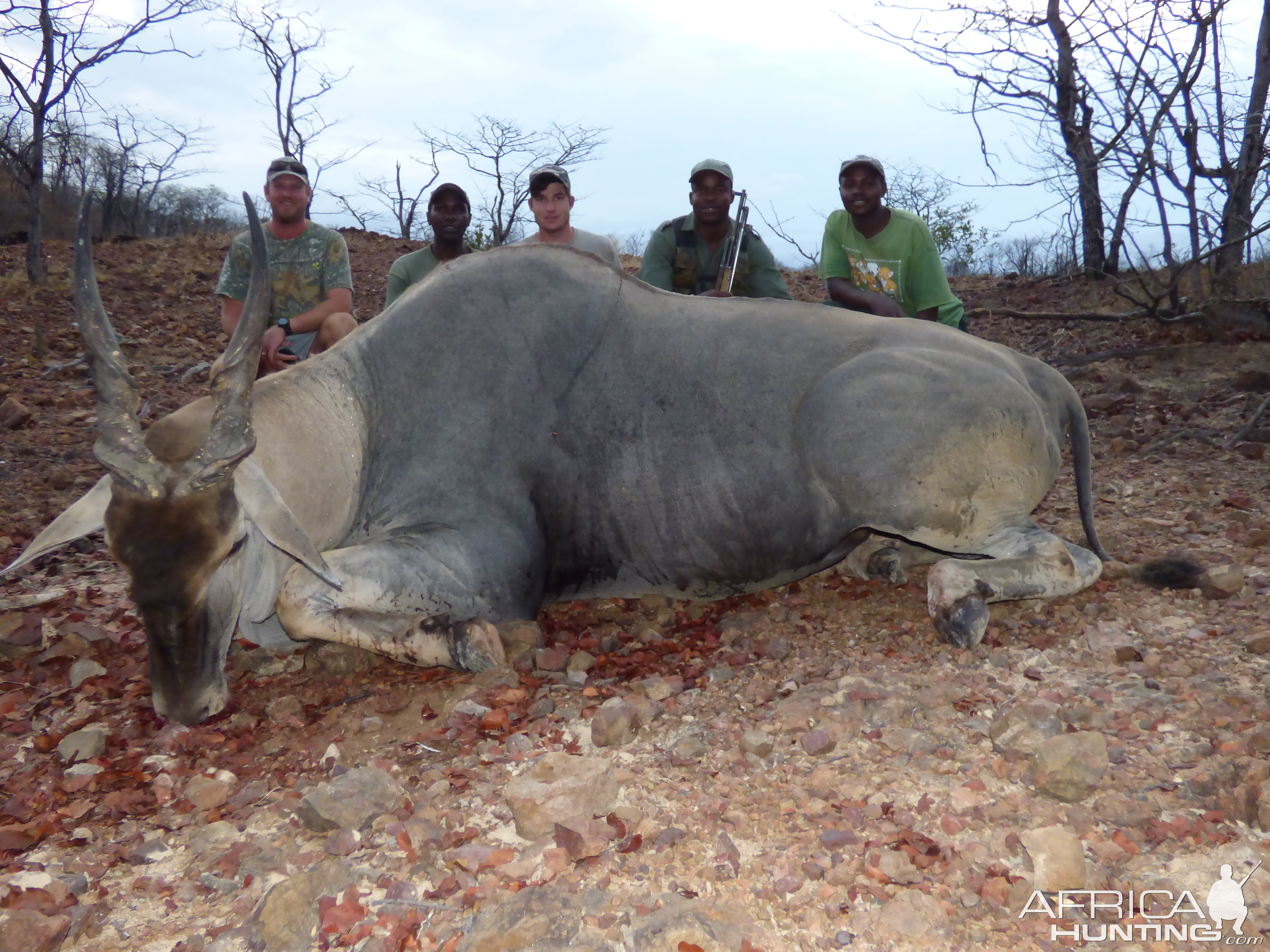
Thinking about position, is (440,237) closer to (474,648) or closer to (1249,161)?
(474,648)

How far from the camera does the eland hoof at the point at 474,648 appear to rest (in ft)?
10.7

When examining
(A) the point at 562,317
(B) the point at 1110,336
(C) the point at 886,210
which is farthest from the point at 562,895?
(B) the point at 1110,336

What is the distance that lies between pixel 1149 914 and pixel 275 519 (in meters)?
2.46

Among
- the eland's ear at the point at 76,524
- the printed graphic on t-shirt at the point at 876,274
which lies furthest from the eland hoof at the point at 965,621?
the printed graphic on t-shirt at the point at 876,274

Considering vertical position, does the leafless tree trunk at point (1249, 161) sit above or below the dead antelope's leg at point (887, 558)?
above

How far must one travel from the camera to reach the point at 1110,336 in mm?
8977

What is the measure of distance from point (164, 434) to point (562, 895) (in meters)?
1.75

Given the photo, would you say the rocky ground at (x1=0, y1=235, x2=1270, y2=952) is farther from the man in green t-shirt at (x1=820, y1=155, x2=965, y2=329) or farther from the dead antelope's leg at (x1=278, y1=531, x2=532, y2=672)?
the man in green t-shirt at (x1=820, y1=155, x2=965, y2=329)

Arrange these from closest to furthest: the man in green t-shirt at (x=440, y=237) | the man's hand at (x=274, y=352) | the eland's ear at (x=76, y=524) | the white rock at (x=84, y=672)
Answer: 1. the eland's ear at (x=76, y=524)
2. the white rock at (x=84, y=672)
3. the man's hand at (x=274, y=352)
4. the man in green t-shirt at (x=440, y=237)

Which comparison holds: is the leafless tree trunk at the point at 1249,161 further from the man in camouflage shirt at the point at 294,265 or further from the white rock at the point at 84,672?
the white rock at the point at 84,672

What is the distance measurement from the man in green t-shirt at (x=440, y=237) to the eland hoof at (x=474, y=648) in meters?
3.97

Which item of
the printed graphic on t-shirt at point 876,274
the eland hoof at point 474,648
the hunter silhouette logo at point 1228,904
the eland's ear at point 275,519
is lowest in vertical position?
the hunter silhouette logo at point 1228,904

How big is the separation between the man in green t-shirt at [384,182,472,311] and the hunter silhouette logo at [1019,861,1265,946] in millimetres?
5671

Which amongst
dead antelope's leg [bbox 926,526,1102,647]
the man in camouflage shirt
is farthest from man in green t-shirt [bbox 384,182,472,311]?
dead antelope's leg [bbox 926,526,1102,647]
